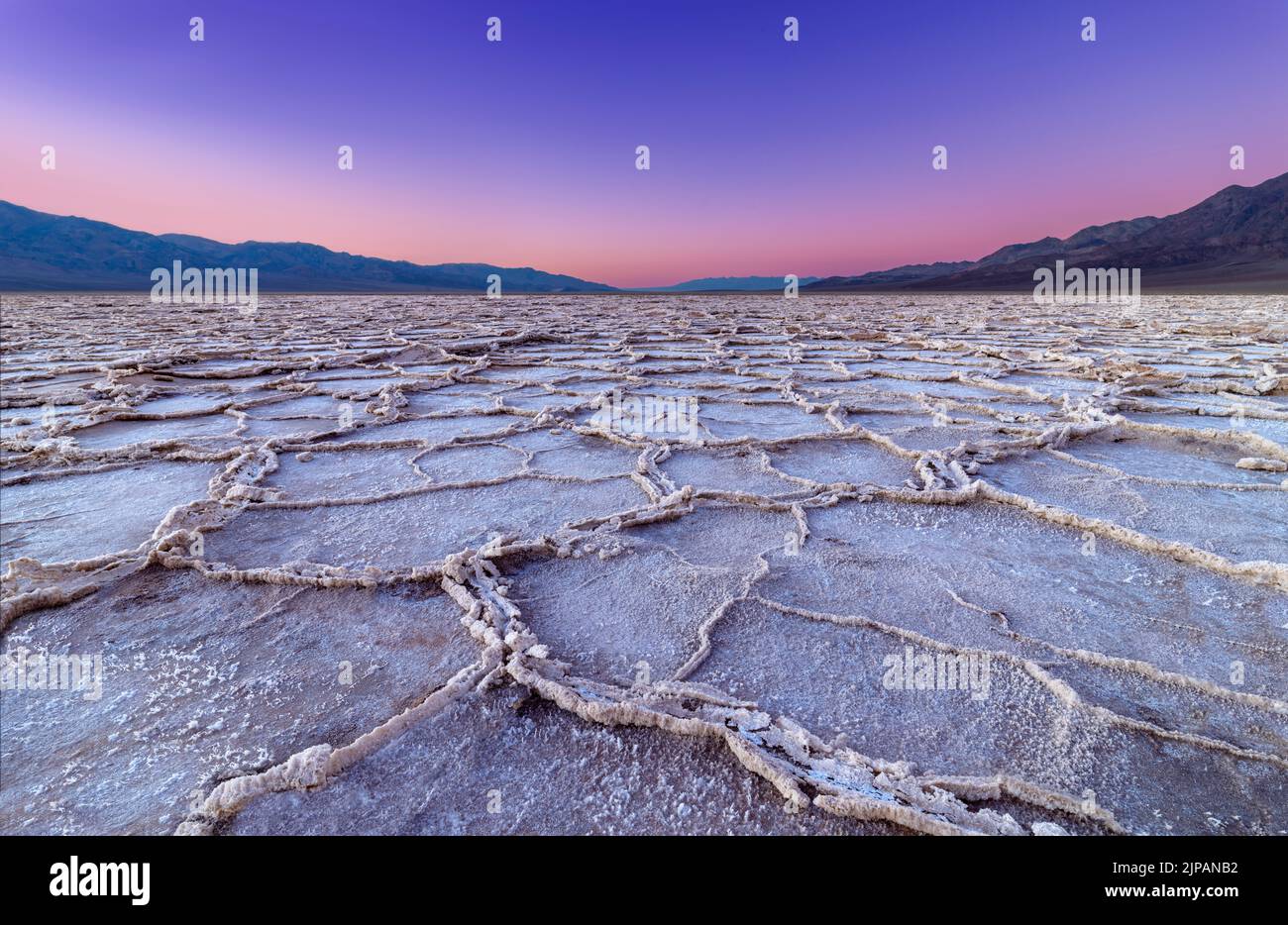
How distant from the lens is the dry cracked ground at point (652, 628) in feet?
4.07

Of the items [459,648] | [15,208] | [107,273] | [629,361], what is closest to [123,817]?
[459,648]

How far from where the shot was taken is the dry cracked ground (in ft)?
4.07

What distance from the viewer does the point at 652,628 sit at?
1.86 m

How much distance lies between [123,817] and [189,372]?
285 inches

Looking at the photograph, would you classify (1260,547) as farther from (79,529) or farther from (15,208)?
(15,208)

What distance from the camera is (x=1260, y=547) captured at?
2318 mm
